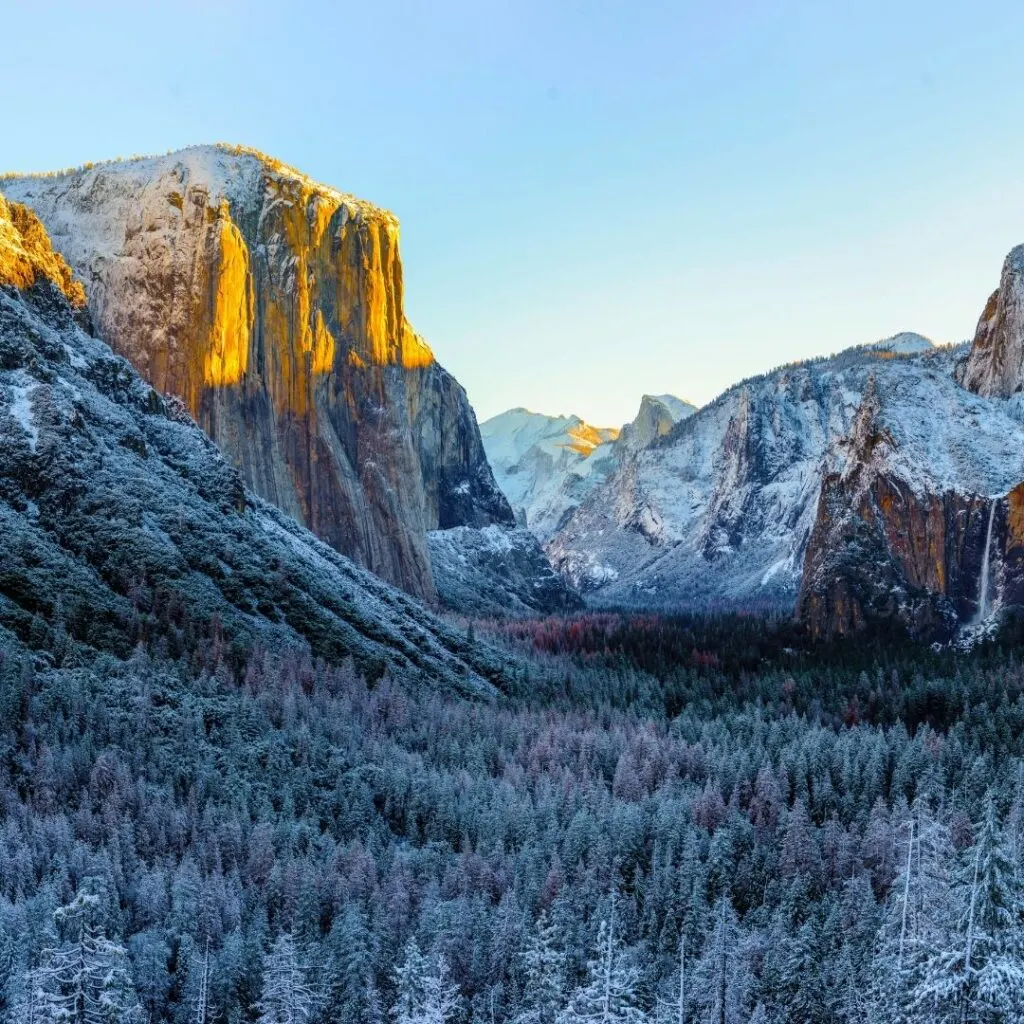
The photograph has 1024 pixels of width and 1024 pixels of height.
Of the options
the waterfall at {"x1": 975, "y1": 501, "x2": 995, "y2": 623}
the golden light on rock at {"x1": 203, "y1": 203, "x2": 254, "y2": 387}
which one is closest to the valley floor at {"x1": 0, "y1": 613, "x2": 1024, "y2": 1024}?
the waterfall at {"x1": 975, "y1": 501, "x2": 995, "y2": 623}

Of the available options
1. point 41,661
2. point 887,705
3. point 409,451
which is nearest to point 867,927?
point 41,661

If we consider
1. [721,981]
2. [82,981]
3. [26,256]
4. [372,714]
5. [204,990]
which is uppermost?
[26,256]

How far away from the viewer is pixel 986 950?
995 inches

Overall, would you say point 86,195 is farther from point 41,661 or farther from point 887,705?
point 887,705

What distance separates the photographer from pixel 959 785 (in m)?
88.2

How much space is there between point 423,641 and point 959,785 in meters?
64.2

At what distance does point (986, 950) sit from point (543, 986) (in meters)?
21.8

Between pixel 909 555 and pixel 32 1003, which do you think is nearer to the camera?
pixel 32 1003

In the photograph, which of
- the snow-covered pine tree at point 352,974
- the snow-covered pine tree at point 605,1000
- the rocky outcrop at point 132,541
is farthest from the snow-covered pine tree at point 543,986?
the rocky outcrop at point 132,541

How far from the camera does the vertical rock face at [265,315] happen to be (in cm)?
15812

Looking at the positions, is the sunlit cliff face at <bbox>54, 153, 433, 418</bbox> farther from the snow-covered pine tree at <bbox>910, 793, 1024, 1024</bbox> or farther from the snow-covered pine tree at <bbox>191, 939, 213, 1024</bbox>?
the snow-covered pine tree at <bbox>910, 793, 1024, 1024</bbox>

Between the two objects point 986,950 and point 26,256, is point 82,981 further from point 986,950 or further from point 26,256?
point 26,256

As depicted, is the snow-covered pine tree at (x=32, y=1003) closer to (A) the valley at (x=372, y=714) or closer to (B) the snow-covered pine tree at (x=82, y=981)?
(B) the snow-covered pine tree at (x=82, y=981)

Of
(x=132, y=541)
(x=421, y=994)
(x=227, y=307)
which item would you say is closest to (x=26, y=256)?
(x=132, y=541)
